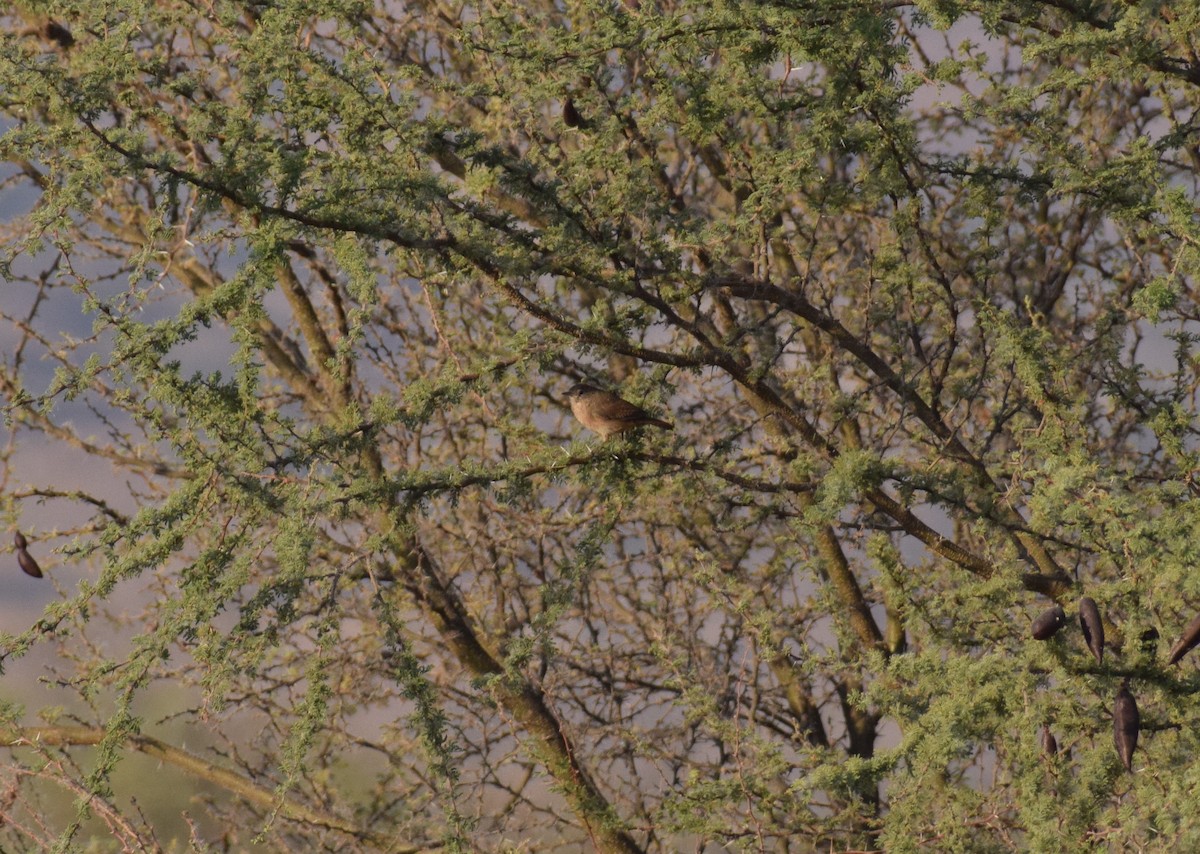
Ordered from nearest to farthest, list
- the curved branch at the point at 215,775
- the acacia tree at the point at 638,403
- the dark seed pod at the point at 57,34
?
1. the acacia tree at the point at 638,403
2. the curved branch at the point at 215,775
3. the dark seed pod at the point at 57,34

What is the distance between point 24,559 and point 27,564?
0.03m

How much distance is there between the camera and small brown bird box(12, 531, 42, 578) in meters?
5.29

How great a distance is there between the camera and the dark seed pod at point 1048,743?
190 inches

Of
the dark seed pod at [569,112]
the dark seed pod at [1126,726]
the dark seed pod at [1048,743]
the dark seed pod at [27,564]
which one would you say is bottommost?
the dark seed pod at [1126,726]

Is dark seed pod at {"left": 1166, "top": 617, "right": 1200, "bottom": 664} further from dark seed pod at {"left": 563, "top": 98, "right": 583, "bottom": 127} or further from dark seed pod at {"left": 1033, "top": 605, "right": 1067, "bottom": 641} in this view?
dark seed pod at {"left": 563, "top": 98, "right": 583, "bottom": 127}

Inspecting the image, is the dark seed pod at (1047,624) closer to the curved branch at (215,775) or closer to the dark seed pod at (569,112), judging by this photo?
the dark seed pod at (569,112)

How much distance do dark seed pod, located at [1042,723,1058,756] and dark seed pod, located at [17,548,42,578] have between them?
12.4ft

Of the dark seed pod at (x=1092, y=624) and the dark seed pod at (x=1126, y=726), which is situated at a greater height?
the dark seed pod at (x=1092, y=624)

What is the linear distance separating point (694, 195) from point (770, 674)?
271cm

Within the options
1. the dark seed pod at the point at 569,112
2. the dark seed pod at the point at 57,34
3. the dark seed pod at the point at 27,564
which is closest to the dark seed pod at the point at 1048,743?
the dark seed pod at the point at 569,112

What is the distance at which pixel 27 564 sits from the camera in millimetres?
5312

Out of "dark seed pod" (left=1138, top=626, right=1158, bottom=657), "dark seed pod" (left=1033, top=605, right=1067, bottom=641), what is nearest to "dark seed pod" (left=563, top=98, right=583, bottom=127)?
"dark seed pod" (left=1033, top=605, right=1067, bottom=641)

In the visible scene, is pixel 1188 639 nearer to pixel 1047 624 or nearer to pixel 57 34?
pixel 1047 624

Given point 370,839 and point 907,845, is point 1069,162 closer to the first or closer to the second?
point 907,845
